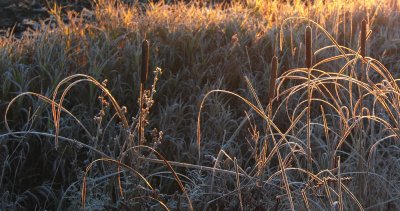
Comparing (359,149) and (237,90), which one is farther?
(237,90)

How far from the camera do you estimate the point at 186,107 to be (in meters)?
3.27

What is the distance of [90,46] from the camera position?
372 cm

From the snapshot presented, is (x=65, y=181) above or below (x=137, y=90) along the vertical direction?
below

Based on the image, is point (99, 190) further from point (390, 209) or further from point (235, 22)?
point (235, 22)

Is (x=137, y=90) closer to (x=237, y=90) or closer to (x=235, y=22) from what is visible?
(x=237, y=90)

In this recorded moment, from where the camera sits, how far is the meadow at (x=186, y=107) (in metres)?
2.36

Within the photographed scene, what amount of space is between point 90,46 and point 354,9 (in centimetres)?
194

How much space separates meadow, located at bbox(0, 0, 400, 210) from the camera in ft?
7.75

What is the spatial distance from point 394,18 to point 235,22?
1.19 metres

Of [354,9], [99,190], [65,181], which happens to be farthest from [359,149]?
[354,9]

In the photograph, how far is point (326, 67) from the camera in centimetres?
368

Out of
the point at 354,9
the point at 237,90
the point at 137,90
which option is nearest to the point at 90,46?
the point at 137,90

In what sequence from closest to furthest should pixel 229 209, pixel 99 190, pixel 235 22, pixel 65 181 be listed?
1. pixel 229 209
2. pixel 99 190
3. pixel 65 181
4. pixel 235 22

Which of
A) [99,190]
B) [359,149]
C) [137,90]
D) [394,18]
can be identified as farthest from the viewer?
[394,18]
